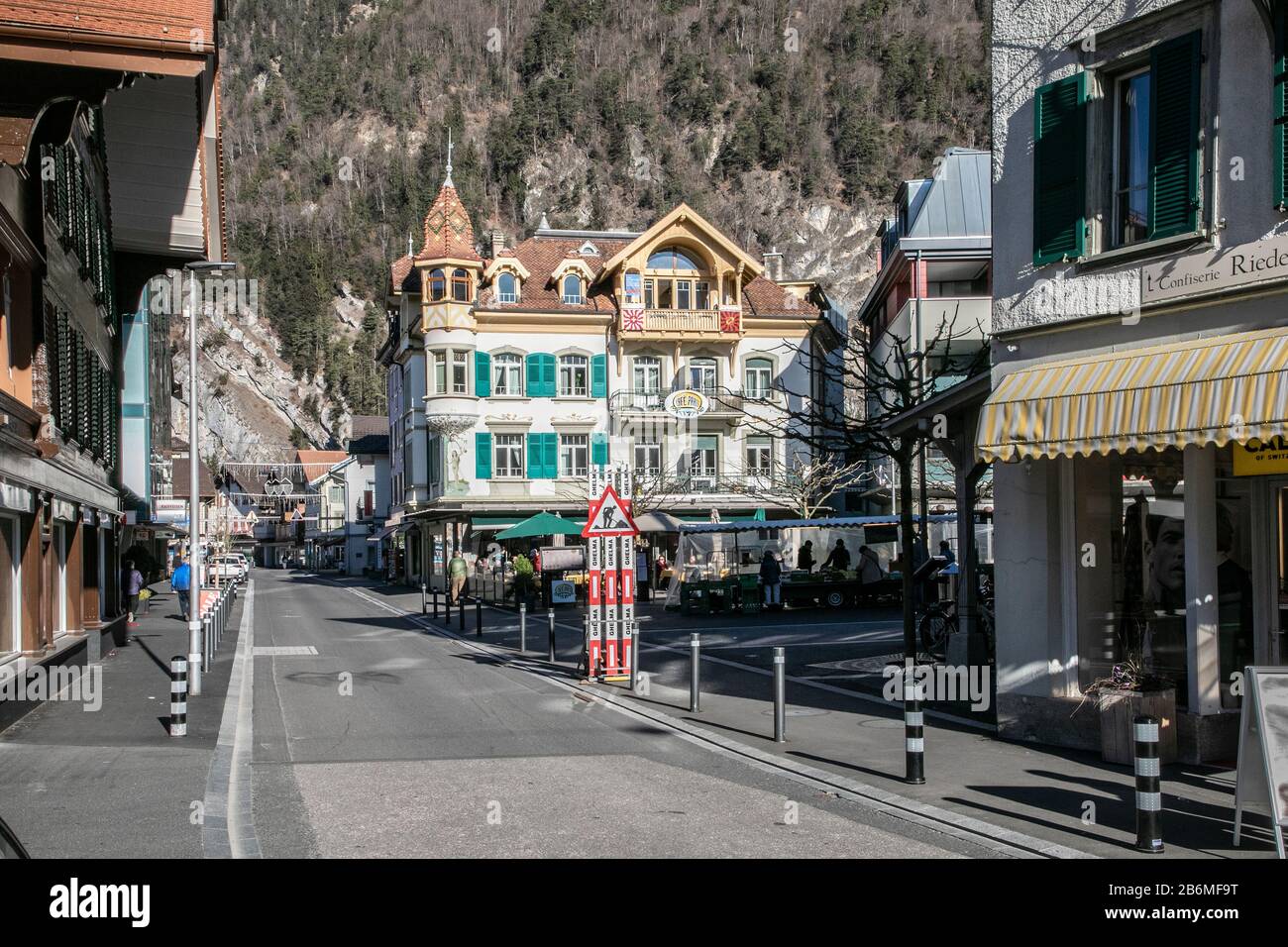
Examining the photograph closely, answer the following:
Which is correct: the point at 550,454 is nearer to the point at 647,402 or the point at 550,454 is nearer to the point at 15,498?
the point at 647,402

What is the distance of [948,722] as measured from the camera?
1366cm

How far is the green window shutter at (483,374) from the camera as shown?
5188cm

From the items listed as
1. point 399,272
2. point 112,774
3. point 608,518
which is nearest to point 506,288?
point 399,272

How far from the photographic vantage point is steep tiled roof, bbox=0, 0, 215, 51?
11.8m

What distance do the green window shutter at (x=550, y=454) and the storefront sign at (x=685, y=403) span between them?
458 cm

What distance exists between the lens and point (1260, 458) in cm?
1040

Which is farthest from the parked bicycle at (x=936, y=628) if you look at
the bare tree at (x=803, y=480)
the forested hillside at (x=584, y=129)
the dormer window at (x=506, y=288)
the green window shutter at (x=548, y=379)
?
the forested hillside at (x=584, y=129)

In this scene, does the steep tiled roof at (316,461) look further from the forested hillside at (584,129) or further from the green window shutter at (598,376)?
the green window shutter at (598,376)

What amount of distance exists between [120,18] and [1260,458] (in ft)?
34.7

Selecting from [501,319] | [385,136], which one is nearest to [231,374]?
[385,136]

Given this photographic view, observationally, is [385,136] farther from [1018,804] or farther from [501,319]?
[1018,804]

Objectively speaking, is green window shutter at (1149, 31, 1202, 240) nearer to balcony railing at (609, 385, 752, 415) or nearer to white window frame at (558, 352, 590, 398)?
balcony railing at (609, 385, 752, 415)

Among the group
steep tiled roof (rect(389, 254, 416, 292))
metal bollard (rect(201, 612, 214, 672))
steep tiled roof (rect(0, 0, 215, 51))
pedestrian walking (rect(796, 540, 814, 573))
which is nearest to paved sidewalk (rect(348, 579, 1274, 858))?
metal bollard (rect(201, 612, 214, 672))
